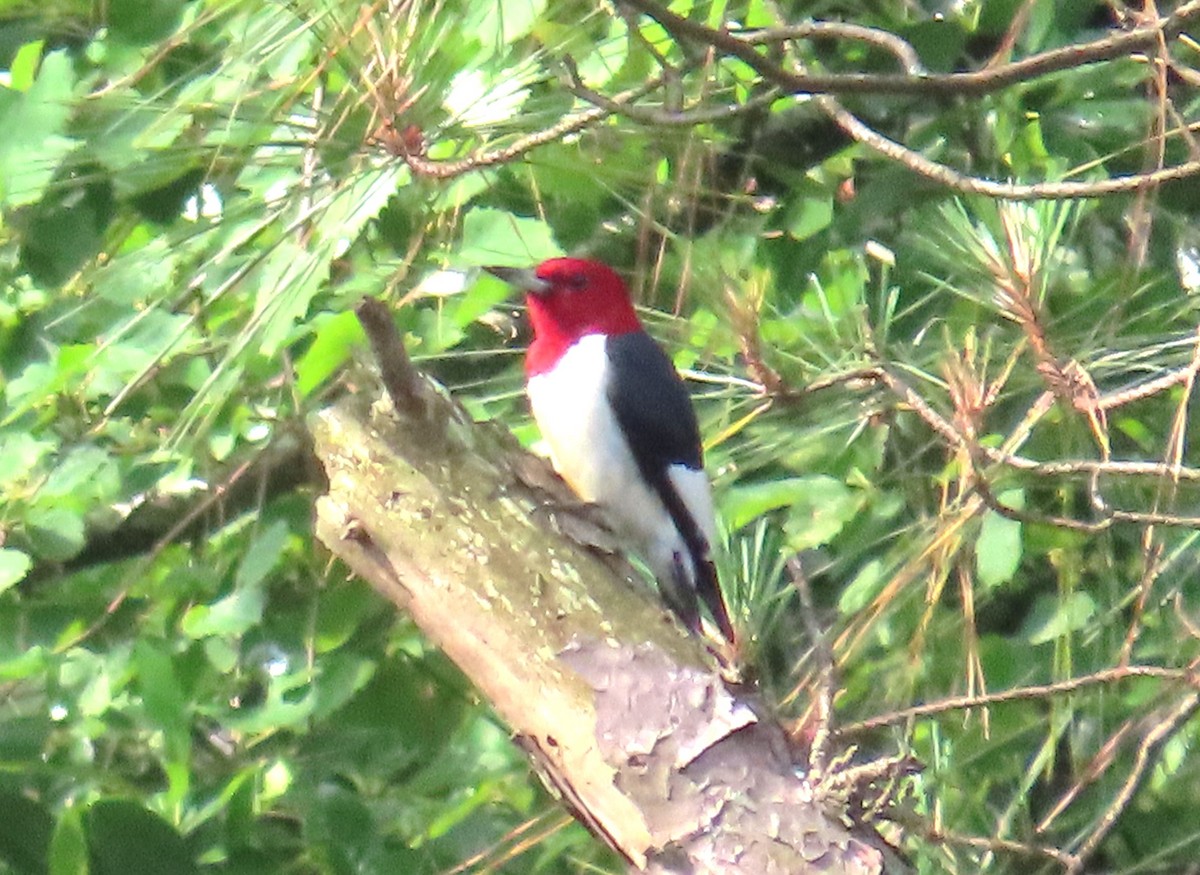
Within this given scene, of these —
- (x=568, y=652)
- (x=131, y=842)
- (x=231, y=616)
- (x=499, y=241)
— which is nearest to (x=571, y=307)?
(x=499, y=241)

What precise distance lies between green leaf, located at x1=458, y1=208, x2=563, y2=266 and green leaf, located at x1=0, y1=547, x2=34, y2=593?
2.44 ft

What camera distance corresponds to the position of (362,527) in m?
1.57

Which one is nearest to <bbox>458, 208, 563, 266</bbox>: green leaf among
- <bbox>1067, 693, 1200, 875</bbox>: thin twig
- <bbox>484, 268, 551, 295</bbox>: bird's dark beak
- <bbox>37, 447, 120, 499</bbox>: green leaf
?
<bbox>484, 268, 551, 295</bbox>: bird's dark beak

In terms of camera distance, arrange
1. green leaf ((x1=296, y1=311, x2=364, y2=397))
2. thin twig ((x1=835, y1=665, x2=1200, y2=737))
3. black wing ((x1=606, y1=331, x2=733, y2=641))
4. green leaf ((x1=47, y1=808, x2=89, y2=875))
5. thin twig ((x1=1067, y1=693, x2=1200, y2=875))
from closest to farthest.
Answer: thin twig ((x1=835, y1=665, x2=1200, y2=737)), thin twig ((x1=1067, y1=693, x2=1200, y2=875)), green leaf ((x1=47, y1=808, x2=89, y2=875)), green leaf ((x1=296, y1=311, x2=364, y2=397)), black wing ((x1=606, y1=331, x2=733, y2=641))

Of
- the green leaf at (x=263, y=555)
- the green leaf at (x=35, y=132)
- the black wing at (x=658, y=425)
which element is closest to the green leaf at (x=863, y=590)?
the black wing at (x=658, y=425)

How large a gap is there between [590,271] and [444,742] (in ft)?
2.36

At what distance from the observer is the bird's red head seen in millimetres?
2391

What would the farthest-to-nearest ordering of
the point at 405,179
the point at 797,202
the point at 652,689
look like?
the point at 797,202 < the point at 405,179 < the point at 652,689

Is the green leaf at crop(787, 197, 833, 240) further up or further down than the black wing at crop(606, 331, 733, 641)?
further up

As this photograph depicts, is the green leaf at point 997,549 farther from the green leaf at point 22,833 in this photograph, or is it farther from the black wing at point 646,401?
the green leaf at point 22,833

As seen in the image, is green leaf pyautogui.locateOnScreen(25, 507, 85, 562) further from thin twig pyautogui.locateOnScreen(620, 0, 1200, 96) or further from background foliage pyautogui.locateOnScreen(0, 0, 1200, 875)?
thin twig pyautogui.locateOnScreen(620, 0, 1200, 96)

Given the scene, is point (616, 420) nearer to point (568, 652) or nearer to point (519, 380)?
point (519, 380)

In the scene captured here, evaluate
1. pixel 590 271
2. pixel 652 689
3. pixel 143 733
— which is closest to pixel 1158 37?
pixel 652 689

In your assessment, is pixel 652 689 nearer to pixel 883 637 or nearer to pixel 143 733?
pixel 883 637
